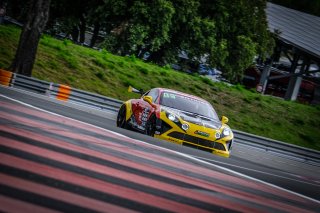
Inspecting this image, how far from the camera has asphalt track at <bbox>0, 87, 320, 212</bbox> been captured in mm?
4297

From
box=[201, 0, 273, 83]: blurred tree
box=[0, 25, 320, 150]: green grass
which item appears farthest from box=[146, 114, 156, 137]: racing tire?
box=[201, 0, 273, 83]: blurred tree

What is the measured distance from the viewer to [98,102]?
2097cm

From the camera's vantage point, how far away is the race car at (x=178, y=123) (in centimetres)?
1151

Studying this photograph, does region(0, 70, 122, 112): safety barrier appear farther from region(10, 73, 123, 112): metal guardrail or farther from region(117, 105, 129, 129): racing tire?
region(117, 105, 129, 129): racing tire

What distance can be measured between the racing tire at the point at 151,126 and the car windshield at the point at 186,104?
86cm

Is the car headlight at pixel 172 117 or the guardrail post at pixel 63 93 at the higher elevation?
the car headlight at pixel 172 117

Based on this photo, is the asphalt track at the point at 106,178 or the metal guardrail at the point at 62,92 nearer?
the asphalt track at the point at 106,178

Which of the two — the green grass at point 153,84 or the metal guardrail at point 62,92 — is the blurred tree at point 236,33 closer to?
the green grass at point 153,84

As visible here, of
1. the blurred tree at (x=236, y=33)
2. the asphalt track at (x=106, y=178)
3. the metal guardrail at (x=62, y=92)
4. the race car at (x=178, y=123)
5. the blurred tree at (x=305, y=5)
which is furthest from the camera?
the blurred tree at (x=305, y=5)

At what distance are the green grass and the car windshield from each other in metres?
12.1

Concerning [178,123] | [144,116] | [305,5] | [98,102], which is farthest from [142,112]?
[305,5]

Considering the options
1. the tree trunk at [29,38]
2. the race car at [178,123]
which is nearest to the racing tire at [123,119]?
the race car at [178,123]

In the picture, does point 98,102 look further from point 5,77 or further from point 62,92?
point 5,77

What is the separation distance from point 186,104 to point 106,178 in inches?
311
